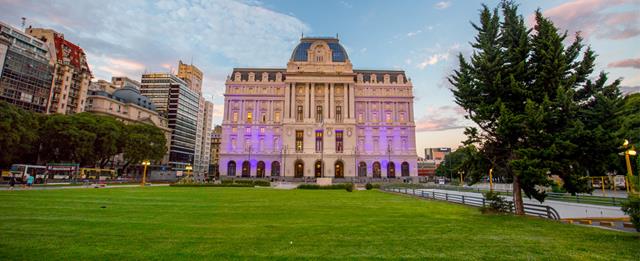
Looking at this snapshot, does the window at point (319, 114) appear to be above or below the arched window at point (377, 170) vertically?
above

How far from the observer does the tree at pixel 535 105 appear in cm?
1316

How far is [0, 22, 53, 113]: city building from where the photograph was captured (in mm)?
57094

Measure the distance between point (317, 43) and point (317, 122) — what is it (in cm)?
2070

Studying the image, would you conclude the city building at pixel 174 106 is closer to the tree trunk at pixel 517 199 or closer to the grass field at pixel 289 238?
the grass field at pixel 289 238

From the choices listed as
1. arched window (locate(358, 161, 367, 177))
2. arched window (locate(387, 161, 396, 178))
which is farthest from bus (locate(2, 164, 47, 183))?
arched window (locate(387, 161, 396, 178))

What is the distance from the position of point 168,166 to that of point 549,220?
109m

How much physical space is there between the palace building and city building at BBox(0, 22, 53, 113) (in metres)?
38.4

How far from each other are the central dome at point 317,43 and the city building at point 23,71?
55.2 metres

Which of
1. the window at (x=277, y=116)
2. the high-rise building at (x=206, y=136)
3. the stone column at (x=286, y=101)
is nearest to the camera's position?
the stone column at (x=286, y=101)

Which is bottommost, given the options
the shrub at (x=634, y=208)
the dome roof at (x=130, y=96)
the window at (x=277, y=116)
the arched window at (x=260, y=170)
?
the shrub at (x=634, y=208)

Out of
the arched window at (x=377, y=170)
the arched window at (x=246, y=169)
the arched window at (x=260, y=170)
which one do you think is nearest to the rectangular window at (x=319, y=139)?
the arched window at (x=377, y=170)

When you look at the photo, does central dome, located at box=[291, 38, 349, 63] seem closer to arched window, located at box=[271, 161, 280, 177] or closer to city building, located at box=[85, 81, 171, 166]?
arched window, located at box=[271, 161, 280, 177]

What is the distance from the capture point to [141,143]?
6009cm

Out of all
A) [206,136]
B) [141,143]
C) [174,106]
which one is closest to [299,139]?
[141,143]
